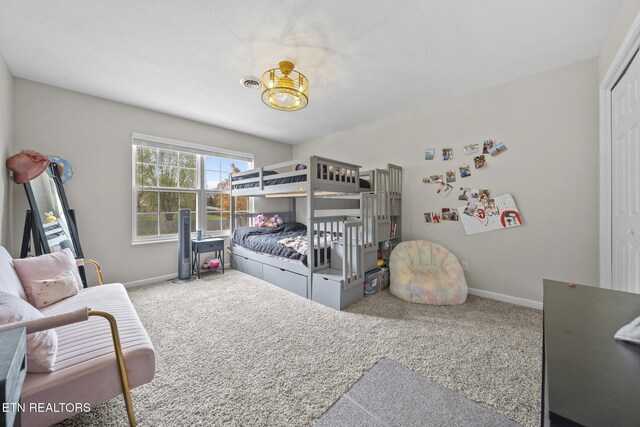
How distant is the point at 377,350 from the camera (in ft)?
6.08

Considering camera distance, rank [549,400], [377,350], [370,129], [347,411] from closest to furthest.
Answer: [549,400]
[347,411]
[377,350]
[370,129]

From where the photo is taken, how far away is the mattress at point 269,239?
3127mm

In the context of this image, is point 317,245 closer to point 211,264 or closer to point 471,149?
point 211,264

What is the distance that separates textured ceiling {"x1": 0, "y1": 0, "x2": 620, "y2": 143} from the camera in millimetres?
1709

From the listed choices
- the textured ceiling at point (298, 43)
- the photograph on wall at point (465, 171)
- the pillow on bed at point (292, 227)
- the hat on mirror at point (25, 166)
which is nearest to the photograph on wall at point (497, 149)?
the photograph on wall at point (465, 171)

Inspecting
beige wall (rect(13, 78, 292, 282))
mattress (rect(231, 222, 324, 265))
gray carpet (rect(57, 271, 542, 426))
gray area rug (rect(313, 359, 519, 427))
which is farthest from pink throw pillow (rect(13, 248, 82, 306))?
gray area rug (rect(313, 359, 519, 427))

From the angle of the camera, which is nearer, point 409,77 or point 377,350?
point 377,350

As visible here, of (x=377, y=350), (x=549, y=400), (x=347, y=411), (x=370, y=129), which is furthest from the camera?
(x=370, y=129)

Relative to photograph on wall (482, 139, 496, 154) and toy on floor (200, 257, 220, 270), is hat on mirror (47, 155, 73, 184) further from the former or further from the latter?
photograph on wall (482, 139, 496, 154)

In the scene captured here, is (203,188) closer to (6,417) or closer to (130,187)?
(130,187)

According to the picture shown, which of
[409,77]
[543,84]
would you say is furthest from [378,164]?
[543,84]

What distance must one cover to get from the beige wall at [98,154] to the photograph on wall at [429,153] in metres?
3.63

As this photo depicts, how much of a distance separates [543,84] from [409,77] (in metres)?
1.36

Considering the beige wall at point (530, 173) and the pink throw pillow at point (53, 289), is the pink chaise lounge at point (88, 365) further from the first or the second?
the beige wall at point (530, 173)
